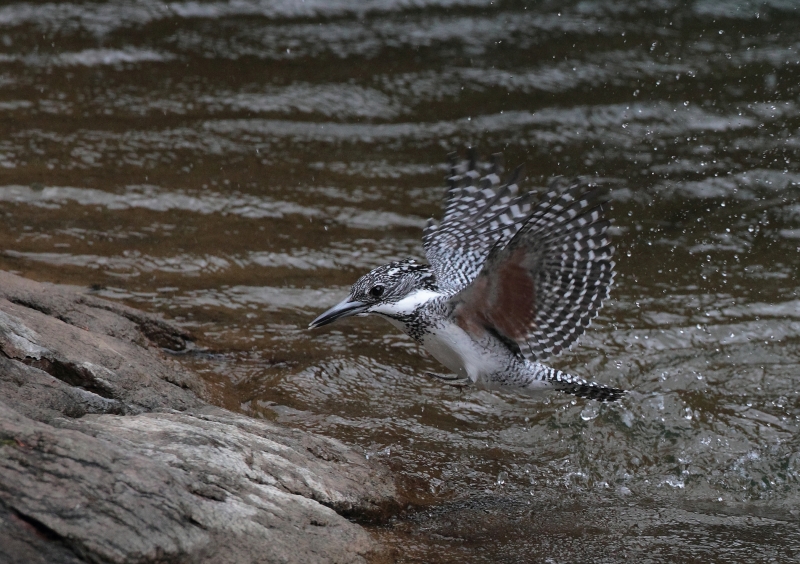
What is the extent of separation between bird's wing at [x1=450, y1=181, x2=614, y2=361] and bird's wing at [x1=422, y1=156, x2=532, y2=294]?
464mm

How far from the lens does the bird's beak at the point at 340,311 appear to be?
457cm

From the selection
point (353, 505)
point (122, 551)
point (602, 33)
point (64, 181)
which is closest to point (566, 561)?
point (353, 505)

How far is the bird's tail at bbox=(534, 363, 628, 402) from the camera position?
4637 mm

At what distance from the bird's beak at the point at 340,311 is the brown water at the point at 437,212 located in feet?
1.52

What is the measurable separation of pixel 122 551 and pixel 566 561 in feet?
5.46

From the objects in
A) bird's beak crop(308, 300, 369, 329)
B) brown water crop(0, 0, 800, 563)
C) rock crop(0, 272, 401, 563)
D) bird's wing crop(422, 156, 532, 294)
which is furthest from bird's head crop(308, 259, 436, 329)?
rock crop(0, 272, 401, 563)

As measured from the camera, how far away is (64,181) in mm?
6840

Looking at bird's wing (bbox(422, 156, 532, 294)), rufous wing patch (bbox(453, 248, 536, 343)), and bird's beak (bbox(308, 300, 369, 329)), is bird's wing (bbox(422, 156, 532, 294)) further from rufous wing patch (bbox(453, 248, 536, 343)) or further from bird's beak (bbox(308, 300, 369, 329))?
bird's beak (bbox(308, 300, 369, 329))

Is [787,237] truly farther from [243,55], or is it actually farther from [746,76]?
[243,55]

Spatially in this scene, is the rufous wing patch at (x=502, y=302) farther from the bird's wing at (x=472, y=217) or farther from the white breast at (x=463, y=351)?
the bird's wing at (x=472, y=217)

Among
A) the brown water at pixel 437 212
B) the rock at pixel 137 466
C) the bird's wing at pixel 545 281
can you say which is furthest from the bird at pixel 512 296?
the rock at pixel 137 466

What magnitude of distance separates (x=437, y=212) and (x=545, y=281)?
94.5 inches

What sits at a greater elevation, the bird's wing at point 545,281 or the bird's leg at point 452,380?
the bird's wing at point 545,281

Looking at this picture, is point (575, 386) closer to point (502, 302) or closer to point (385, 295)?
point (502, 302)
